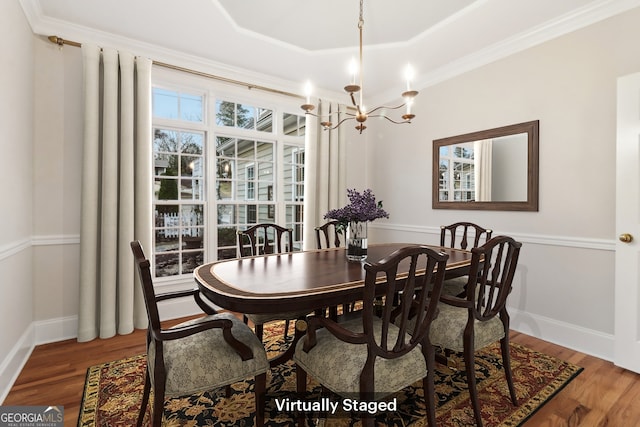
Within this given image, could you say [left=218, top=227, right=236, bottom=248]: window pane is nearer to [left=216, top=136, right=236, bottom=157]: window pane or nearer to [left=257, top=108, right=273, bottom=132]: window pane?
[left=216, top=136, right=236, bottom=157]: window pane

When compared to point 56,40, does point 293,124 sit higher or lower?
lower

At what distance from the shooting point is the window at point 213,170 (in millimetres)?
3342

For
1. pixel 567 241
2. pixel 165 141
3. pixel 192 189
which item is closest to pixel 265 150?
pixel 192 189

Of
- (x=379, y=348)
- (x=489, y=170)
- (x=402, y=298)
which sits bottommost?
(x=379, y=348)

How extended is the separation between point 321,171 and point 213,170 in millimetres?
1337

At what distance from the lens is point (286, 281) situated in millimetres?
1689

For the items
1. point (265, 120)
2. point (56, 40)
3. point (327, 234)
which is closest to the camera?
point (56, 40)

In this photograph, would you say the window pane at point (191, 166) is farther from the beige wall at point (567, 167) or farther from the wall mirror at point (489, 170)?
the beige wall at point (567, 167)

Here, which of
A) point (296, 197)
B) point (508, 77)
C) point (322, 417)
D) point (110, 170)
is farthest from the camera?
point (296, 197)

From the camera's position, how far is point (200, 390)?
139 centimetres

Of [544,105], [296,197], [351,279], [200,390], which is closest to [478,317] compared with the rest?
[351,279]

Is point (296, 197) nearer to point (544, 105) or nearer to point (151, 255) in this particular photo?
point (151, 255)

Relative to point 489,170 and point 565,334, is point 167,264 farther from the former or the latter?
point 565,334

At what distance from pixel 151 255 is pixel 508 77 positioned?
3904 millimetres
